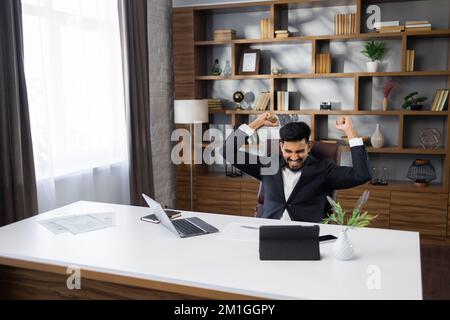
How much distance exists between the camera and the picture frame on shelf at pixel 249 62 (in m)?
4.80

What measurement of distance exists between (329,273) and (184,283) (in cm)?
52

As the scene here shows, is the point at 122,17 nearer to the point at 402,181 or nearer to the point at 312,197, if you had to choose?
the point at 312,197

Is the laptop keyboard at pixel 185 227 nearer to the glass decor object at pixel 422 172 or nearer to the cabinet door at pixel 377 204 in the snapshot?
the cabinet door at pixel 377 204

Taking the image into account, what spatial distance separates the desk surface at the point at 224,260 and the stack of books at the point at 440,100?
246cm

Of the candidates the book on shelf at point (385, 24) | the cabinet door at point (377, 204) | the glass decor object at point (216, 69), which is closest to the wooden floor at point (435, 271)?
the cabinet door at point (377, 204)

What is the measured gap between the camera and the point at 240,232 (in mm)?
2250

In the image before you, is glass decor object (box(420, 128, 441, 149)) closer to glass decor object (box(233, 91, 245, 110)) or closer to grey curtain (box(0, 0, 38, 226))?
glass decor object (box(233, 91, 245, 110))

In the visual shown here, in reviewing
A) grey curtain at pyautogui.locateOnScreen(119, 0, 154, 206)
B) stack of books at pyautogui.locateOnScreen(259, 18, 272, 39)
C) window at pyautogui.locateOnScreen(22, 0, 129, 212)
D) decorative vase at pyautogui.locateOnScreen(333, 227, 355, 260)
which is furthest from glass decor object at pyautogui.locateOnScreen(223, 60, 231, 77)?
decorative vase at pyautogui.locateOnScreen(333, 227, 355, 260)

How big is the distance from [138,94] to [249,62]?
1.22m

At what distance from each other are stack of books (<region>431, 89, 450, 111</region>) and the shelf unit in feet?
0.19

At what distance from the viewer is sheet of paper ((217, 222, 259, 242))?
216 centimetres

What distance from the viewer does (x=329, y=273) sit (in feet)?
5.72

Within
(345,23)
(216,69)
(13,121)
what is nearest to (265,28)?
(216,69)

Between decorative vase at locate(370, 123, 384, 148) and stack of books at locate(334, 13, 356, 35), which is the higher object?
stack of books at locate(334, 13, 356, 35)
